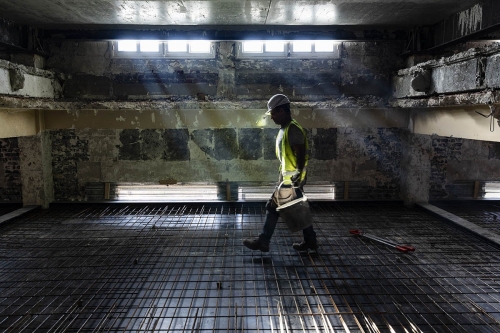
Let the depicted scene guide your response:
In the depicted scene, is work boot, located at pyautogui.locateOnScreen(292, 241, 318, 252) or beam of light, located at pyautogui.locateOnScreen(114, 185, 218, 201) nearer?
work boot, located at pyautogui.locateOnScreen(292, 241, 318, 252)

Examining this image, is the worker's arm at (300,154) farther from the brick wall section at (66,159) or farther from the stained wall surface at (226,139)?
the brick wall section at (66,159)

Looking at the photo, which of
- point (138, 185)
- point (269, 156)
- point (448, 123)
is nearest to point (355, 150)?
point (269, 156)

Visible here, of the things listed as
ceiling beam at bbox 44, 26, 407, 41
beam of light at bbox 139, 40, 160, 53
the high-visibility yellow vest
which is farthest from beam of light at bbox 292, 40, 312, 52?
the high-visibility yellow vest

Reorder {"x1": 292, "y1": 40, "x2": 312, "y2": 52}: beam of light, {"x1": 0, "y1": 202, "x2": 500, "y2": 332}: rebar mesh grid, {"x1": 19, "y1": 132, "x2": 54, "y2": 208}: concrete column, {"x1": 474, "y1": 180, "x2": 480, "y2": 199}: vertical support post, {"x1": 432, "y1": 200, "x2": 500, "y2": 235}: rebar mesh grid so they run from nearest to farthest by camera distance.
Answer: {"x1": 0, "y1": 202, "x2": 500, "y2": 332}: rebar mesh grid < {"x1": 432, "y1": 200, "x2": 500, "y2": 235}: rebar mesh grid < {"x1": 19, "y1": 132, "x2": 54, "y2": 208}: concrete column < {"x1": 292, "y1": 40, "x2": 312, "y2": 52}: beam of light < {"x1": 474, "y1": 180, "x2": 480, "y2": 199}: vertical support post

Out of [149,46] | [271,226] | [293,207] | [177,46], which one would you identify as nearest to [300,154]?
[293,207]

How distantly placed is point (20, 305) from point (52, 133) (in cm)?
466

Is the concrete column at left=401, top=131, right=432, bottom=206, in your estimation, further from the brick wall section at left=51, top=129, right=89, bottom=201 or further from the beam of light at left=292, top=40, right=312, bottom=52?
the brick wall section at left=51, top=129, right=89, bottom=201

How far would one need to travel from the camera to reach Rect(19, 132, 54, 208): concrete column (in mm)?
7043

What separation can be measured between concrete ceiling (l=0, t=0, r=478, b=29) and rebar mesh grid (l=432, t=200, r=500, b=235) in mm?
3526

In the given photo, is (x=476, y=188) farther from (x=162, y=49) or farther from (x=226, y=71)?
(x=162, y=49)

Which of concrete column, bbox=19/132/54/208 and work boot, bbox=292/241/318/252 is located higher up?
concrete column, bbox=19/132/54/208

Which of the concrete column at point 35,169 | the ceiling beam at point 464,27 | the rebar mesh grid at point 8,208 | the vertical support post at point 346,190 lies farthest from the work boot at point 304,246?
the rebar mesh grid at point 8,208

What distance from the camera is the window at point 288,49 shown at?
24.1 feet

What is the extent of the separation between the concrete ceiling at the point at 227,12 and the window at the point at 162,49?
65 centimetres
